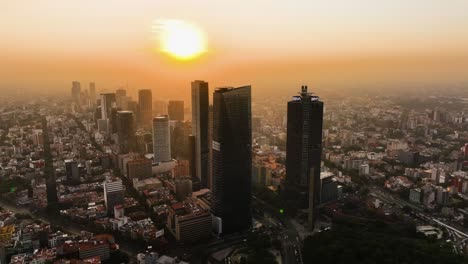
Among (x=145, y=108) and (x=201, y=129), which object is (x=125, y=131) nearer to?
(x=145, y=108)

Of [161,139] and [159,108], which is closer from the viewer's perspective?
[161,139]

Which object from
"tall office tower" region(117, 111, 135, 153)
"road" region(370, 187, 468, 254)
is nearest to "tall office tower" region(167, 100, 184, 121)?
"tall office tower" region(117, 111, 135, 153)

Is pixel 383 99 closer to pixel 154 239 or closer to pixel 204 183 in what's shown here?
pixel 204 183

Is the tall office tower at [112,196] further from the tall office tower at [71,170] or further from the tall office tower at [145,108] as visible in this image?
the tall office tower at [145,108]

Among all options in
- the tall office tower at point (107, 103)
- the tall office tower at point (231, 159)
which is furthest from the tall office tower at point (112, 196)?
the tall office tower at point (107, 103)

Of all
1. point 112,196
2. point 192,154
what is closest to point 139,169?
point 192,154

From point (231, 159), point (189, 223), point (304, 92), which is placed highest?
point (304, 92)
